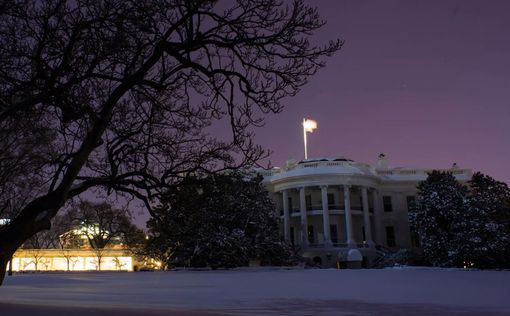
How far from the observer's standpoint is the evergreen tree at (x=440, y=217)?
38.1 m

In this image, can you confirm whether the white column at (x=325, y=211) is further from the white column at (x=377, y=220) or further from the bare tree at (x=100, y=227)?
the bare tree at (x=100, y=227)

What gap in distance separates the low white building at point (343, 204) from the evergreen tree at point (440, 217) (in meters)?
10.1

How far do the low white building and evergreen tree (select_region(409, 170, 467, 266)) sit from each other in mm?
10145

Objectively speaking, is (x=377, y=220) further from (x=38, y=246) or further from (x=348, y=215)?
(x=38, y=246)

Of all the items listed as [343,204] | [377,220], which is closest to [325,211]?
[343,204]

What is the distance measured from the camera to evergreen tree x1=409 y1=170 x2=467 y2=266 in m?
38.1

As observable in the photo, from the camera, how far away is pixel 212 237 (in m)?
37.9

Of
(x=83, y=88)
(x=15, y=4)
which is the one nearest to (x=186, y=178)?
(x=83, y=88)

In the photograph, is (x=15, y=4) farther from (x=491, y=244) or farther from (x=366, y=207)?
(x=366, y=207)

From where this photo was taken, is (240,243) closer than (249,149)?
No

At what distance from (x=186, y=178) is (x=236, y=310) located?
10.1ft

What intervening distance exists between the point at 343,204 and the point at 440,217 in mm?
16481

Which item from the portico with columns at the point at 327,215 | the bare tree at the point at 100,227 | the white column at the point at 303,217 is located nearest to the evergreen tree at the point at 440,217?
the portico with columns at the point at 327,215

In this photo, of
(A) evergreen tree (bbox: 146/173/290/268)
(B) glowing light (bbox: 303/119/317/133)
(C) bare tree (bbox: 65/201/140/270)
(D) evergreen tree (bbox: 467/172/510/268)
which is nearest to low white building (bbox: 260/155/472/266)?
(B) glowing light (bbox: 303/119/317/133)
